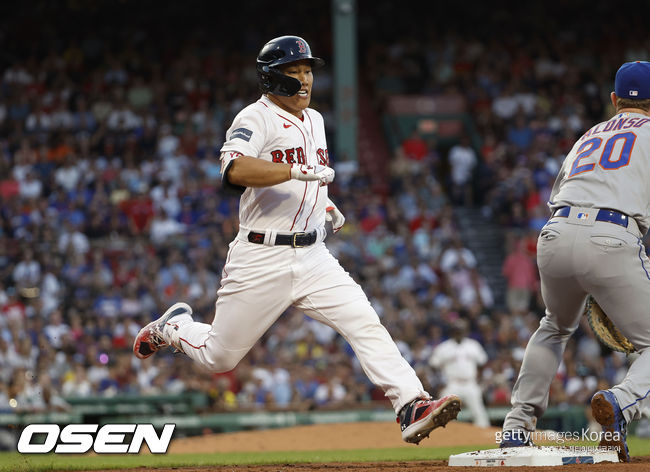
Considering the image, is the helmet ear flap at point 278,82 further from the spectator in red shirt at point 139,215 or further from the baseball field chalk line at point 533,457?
the spectator in red shirt at point 139,215

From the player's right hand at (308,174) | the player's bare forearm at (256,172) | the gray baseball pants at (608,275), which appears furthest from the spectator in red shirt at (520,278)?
the player's bare forearm at (256,172)

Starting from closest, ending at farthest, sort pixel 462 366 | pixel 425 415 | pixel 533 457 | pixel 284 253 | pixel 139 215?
pixel 425 415 < pixel 533 457 < pixel 284 253 < pixel 462 366 < pixel 139 215

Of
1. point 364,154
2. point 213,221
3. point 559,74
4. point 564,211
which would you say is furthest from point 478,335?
point 564,211

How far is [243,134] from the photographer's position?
5605mm

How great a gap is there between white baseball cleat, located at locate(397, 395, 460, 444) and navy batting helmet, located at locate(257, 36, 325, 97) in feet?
6.34

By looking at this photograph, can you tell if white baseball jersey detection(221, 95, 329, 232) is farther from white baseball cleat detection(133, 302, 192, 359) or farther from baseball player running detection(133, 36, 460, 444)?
white baseball cleat detection(133, 302, 192, 359)

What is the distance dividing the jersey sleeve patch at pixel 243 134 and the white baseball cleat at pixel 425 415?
5.66 feet

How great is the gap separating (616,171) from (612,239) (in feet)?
1.33

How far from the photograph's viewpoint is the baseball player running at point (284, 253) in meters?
5.55

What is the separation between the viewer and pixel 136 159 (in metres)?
17.7

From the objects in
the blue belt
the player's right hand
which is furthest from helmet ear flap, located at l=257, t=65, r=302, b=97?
the blue belt

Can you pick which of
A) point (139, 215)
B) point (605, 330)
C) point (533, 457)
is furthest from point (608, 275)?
point (139, 215)

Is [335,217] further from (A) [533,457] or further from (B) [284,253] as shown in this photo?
(A) [533,457]

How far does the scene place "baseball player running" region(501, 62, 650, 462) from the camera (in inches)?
216
